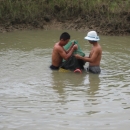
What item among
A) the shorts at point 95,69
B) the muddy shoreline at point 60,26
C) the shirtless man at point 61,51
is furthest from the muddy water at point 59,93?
the muddy shoreline at point 60,26

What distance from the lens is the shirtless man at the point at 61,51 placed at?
710 centimetres

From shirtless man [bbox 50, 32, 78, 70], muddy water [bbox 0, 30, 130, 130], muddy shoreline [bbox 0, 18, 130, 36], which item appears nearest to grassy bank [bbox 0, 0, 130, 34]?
muddy shoreline [bbox 0, 18, 130, 36]

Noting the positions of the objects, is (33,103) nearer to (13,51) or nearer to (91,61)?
(91,61)

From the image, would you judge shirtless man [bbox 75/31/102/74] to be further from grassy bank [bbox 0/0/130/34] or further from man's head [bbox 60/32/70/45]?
grassy bank [bbox 0/0/130/34]

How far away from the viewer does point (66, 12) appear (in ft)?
41.0

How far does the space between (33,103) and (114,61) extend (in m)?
3.44

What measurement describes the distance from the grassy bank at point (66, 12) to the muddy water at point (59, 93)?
2841 mm

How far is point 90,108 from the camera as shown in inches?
194

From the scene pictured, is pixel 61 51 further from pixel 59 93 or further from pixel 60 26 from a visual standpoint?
pixel 60 26

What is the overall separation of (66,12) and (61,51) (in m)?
5.60

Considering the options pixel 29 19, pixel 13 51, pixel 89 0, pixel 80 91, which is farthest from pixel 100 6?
pixel 80 91

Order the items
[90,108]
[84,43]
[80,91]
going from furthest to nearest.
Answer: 1. [84,43]
2. [80,91]
3. [90,108]

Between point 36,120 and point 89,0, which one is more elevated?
point 89,0

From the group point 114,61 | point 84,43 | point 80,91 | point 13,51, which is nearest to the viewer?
point 80,91
